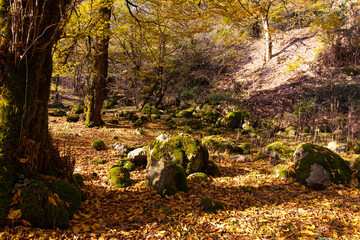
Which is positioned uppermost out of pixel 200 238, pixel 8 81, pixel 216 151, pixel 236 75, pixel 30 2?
pixel 236 75

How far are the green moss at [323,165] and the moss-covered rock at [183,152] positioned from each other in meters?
2.08

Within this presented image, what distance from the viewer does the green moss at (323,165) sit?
177 inches

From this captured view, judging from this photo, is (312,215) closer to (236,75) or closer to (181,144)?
(181,144)

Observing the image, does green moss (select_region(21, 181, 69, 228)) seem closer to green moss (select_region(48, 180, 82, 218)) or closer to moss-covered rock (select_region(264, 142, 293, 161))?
green moss (select_region(48, 180, 82, 218))

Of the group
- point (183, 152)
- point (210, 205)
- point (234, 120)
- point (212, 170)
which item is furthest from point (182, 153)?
point (234, 120)

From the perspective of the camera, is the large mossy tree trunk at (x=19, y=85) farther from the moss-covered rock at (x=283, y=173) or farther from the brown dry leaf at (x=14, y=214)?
A: the moss-covered rock at (x=283, y=173)

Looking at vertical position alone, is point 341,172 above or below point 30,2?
below

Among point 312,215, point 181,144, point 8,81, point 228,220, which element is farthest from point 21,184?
point 312,215

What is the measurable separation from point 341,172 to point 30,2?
6204mm

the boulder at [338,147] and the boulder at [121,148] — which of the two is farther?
the boulder at [121,148]

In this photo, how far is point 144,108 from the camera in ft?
48.4

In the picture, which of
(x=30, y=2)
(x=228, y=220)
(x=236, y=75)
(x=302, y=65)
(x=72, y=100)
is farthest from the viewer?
(x=72, y=100)

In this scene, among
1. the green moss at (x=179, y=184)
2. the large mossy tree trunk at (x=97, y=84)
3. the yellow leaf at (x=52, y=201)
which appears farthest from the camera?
the large mossy tree trunk at (x=97, y=84)

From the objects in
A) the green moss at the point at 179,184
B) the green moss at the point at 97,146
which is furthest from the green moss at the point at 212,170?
the green moss at the point at 97,146
